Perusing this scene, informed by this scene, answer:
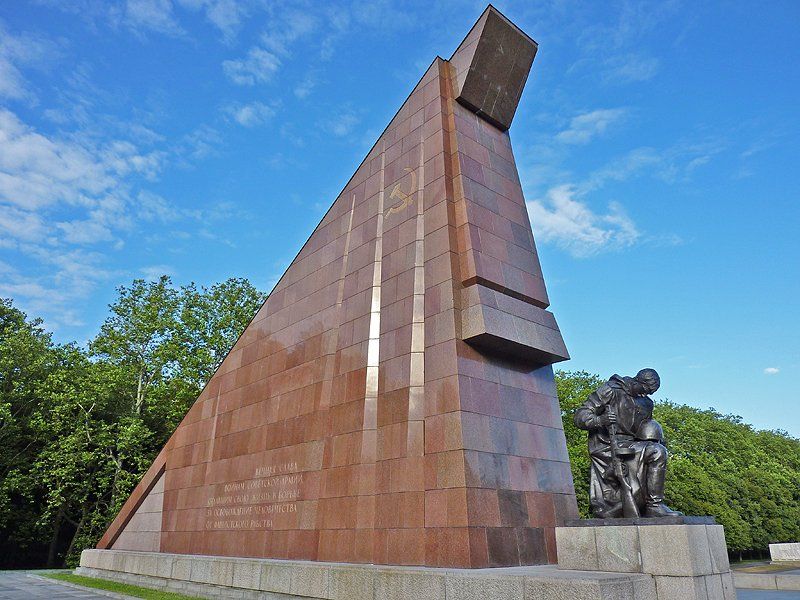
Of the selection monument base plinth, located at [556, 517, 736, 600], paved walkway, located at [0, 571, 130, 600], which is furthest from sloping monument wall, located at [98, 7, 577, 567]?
paved walkway, located at [0, 571, 130, 600]

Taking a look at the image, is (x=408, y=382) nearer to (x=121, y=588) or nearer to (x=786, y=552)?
(x=121, y=588)

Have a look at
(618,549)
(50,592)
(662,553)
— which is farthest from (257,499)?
(662,553)

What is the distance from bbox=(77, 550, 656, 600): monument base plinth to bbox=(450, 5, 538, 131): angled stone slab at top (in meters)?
9.41

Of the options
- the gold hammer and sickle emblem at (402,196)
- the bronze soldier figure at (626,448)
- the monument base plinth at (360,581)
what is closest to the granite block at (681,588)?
the monument base plinth at (360,581)

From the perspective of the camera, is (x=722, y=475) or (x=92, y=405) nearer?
(x=92, y=405)

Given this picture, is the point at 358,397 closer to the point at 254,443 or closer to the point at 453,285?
the point at 453,285

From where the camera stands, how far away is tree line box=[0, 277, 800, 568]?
24125mm

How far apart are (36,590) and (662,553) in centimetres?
1458

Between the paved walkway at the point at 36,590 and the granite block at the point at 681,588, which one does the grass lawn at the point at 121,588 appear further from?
the granite block at the point at 681,588

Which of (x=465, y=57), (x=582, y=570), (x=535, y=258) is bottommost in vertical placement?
(x=582, y=570)

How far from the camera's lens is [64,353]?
2811cm

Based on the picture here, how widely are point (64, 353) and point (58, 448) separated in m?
5.43

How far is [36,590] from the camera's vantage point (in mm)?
13680

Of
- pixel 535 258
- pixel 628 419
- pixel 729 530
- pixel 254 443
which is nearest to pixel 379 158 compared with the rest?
pixel 535 258
